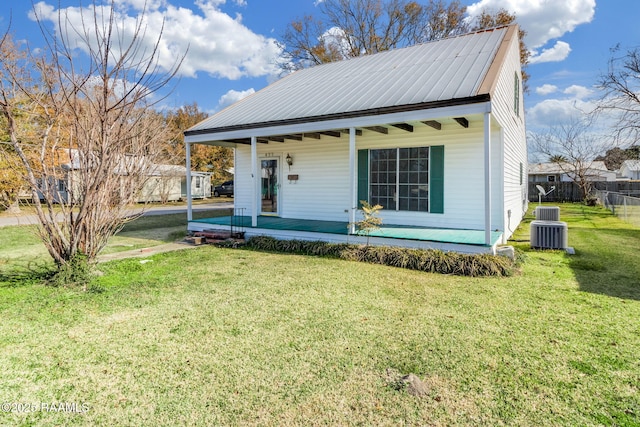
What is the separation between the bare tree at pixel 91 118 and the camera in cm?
439

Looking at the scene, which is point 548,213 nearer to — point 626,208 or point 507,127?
point 626,208

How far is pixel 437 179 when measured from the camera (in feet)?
28.1

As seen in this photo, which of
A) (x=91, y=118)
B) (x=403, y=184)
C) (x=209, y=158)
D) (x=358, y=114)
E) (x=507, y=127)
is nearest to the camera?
(x=91, y=118)

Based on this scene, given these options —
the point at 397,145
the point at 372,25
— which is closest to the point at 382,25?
the point at 372,25

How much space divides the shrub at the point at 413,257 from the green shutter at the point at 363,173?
2327 millimetres

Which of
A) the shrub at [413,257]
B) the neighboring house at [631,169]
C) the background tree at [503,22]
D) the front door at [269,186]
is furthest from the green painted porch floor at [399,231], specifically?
the neighboring house at [631,169]

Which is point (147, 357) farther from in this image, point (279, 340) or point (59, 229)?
point (59, 229)

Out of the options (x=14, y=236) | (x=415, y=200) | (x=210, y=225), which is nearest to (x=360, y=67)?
(x=415, y=200)

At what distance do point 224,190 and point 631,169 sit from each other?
44.3 meters

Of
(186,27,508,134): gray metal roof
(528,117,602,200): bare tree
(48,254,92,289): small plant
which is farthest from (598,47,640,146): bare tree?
(48,254,92,289): small plant

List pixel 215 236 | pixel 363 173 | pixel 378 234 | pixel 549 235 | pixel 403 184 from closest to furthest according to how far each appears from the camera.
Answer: pixel 378 234 → pixel 549 235 → pixel 403 184 → pixel 215 236 → pixel 363 173

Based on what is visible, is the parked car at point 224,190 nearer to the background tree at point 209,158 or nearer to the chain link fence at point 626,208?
the background tree at point 209,158

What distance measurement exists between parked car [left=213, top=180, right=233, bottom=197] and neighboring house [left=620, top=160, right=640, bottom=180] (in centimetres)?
3929

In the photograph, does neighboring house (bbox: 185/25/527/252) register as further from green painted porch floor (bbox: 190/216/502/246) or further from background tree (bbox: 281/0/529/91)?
background tree (bbox: 281/0/529/91)
